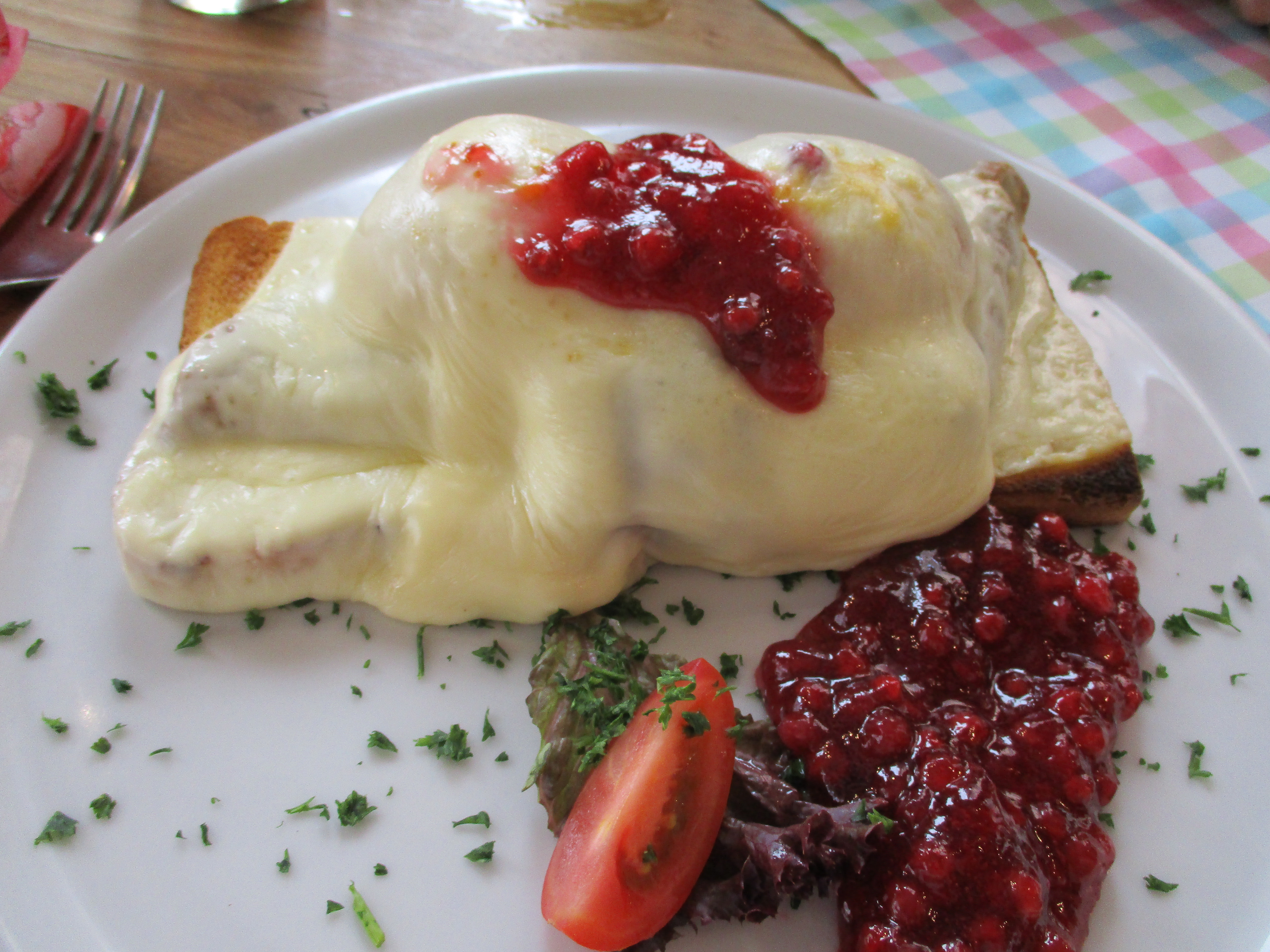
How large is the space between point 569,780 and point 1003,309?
238 cm

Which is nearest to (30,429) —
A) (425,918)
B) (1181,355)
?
(425,918)

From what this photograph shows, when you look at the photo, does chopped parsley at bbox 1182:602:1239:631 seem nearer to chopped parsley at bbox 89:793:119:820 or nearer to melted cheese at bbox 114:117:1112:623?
melted cheese at bbox 114:117:1112:623

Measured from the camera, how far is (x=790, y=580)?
316 centimetres

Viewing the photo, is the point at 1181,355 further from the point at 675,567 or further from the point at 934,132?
the point at 675,567

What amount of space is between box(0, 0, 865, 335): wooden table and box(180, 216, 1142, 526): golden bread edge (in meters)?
1.06

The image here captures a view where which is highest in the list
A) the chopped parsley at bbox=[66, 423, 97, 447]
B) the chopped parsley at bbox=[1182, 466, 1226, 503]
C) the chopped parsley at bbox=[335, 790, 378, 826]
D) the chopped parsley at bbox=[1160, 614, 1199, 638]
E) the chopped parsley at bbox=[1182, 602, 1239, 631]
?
the chopped parsley at bbox=[1182, 466, 1226, 503]

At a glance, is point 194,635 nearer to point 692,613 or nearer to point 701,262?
point 692,613

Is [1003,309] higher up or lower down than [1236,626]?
higher up

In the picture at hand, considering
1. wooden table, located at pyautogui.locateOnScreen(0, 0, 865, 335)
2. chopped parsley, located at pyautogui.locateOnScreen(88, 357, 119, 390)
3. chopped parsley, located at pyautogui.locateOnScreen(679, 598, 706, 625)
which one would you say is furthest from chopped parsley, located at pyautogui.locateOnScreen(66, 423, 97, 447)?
chopped parsley, located at pyautogui.locateOnScreen(679, 598, 706, 625)

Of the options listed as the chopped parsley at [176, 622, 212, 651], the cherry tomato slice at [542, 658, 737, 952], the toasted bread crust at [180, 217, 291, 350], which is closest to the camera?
the cherry tomato slice at [542, 658, 737, 952]

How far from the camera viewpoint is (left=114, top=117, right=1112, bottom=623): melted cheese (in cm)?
274

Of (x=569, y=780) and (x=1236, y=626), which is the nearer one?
(x=569, y=780)

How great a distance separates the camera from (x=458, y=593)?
2912 millimetres

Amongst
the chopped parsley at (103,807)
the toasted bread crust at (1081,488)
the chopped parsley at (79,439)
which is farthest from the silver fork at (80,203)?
the toasted bread crust at (1081,488)
